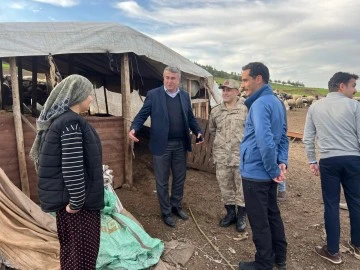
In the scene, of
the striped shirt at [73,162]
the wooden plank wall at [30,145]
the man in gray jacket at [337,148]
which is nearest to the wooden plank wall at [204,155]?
the wooden plank wall at [30,145]

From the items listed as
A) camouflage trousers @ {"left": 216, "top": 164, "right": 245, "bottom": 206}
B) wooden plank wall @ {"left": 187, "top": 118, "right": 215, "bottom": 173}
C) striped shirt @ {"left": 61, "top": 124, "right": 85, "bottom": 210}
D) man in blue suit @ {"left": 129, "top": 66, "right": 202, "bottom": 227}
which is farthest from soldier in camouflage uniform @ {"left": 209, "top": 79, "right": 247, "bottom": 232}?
striped shirt @ {"left": 61, "top": 124, "right": 85, "bottom": 210}

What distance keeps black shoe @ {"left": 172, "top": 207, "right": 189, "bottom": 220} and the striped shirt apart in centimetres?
241

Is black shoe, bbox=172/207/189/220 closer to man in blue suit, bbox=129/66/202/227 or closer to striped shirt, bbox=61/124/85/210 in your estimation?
man in blue suit, bbox=129/66/202/227

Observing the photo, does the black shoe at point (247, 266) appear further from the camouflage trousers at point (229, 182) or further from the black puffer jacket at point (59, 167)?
the black puffer jacket at point (59, 167)

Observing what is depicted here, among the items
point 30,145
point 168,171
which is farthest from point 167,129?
point 30,145

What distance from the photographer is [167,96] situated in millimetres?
4102

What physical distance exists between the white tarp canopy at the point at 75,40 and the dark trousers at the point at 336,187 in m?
2.99

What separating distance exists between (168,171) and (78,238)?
6.41ft

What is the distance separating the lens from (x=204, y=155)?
652cm

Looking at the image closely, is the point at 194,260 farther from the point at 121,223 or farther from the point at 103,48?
the point at 103,48

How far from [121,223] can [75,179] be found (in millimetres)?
1336

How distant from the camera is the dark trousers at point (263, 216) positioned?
2916mm

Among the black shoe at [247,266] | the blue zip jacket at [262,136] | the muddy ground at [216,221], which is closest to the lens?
the blue zip jacket at [262,136]

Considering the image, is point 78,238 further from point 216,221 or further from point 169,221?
point 216,221
